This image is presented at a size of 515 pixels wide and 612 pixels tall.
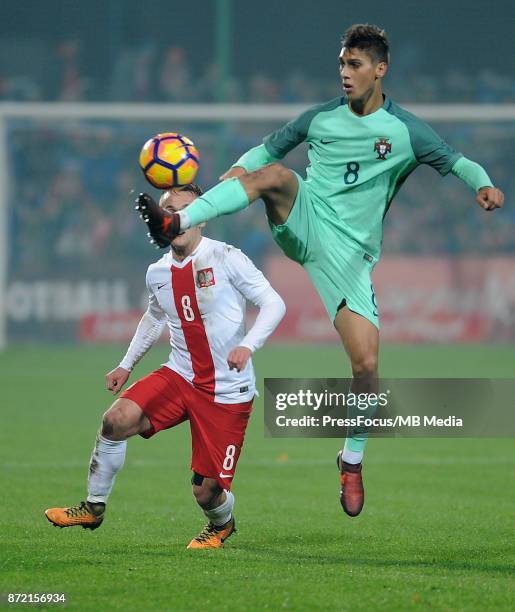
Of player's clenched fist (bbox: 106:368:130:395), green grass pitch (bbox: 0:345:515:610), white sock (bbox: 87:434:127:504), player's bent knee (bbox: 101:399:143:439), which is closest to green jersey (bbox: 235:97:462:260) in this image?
player's clenched fist (bbox: 106:368:130:395)

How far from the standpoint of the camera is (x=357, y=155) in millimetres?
7781

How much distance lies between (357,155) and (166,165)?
114 centimetres

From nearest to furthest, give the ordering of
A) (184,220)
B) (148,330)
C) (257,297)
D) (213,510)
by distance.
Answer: (184,220) < (257,297) < (213,510) < (148,330)

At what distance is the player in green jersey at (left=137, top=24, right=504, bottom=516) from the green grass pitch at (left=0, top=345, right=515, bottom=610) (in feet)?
2.58

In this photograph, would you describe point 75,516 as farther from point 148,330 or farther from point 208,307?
point 208,307

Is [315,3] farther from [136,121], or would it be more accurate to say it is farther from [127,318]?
[127,318]

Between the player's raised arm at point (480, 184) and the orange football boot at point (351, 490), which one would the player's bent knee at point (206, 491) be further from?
the player's raised arm at point (480, 184)

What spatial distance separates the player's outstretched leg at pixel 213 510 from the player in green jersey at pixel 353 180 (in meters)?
0.78

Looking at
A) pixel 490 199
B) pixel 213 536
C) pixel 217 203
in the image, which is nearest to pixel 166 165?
pixel 217 203

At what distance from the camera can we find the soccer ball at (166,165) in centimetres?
766

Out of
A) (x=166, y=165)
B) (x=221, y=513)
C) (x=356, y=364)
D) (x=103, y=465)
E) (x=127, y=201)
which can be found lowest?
(x=127, y=201)

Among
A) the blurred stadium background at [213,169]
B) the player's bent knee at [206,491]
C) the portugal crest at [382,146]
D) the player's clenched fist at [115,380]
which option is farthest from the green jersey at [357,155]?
the blurred stadium background at [213,169]

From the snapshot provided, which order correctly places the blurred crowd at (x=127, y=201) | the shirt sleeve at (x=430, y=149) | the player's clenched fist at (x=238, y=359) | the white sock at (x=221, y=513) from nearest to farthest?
the player's clenched fist at (x=238, y=359)
the shirt sleeve at (x=430, y=149)
the white sock at (x=221, y=513)
the blurred crowd at (x=127, y=201)

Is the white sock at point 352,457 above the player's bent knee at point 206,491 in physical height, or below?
above
